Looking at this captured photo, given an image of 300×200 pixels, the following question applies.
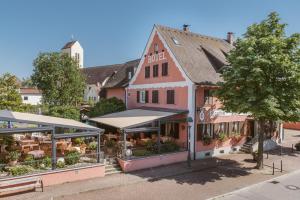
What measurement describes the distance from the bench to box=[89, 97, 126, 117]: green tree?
15783 mm

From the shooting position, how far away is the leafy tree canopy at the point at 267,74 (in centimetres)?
1775

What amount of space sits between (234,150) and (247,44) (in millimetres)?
12551

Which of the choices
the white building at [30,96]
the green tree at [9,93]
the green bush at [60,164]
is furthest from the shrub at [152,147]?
the white building at [30,96]

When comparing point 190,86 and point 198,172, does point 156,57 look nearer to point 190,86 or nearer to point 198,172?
point 190,86

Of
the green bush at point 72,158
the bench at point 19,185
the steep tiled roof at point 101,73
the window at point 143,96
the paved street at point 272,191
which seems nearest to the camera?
the bench at point 19,185

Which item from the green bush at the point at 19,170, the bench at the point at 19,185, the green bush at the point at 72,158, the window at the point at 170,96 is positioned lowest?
the bench at the point at 19,185

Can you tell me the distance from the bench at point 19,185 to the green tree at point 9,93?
837 inches

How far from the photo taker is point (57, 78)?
121 feet

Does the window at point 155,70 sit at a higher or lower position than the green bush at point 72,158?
higher

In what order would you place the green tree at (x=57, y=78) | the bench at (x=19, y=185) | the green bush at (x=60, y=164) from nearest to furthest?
the bench at (x=19, y=185), the green bush at (x=60, y=164), the green tree at (x=57, y=78)

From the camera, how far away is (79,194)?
15.2 m

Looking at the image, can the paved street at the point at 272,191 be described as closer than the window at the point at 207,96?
Yes

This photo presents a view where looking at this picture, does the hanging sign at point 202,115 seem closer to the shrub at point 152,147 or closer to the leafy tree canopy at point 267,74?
the leafy tree canopy at point 267,74

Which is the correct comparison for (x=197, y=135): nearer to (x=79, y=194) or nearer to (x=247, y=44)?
(x=247, y=44)
